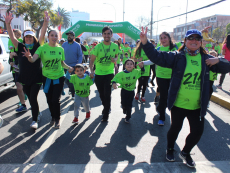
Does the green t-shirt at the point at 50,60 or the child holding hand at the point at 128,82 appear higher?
the green t-shirt at the point at 50,60

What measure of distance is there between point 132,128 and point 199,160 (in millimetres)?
1501

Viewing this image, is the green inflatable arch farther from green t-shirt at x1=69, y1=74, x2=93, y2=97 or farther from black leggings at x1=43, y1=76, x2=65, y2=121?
black leggings at x1=43, y1=76, x2=65, y2=121

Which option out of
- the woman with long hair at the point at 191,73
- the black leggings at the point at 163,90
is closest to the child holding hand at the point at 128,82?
the black leggings at the point at 163,90

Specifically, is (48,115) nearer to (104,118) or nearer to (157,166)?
(104,118)

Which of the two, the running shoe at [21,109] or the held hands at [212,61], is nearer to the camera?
the held hands at [212,61]

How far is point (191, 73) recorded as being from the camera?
2.47 meters

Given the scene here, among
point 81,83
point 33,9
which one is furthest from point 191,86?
point 33,9

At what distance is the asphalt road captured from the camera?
2936mm

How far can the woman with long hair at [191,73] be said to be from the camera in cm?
245

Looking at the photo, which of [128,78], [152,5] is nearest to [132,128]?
[128,78]

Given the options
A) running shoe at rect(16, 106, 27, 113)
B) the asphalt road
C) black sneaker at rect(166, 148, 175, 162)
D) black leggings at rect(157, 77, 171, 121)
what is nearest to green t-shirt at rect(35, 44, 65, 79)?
the asphalt road

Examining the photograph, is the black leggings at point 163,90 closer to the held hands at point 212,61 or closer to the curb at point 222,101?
the held hands at point 212,61

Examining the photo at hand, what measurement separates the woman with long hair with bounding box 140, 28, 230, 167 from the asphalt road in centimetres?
77

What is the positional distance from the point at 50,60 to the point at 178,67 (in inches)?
95.9
